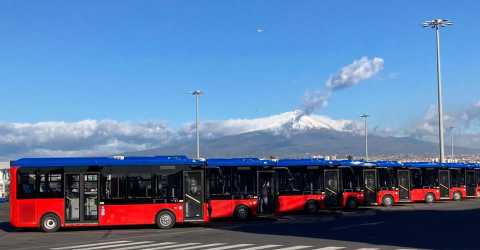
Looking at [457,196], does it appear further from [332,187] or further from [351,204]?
[332,187]

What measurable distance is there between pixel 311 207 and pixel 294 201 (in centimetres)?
106

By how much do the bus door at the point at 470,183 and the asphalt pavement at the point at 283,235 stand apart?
18.1 metres

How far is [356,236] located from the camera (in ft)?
68.5

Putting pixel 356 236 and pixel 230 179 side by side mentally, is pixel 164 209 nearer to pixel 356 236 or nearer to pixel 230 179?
pixel 230 179

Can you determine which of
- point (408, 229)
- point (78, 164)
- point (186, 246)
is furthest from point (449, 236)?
point (78, 164)

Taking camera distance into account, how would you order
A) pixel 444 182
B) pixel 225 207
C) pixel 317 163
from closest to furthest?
pixel 225 207
pixel 317 163
pixel 444 182

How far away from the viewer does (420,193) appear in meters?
42.8

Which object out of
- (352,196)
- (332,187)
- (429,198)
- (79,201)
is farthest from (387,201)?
(79,201)

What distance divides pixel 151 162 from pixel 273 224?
18.5ft

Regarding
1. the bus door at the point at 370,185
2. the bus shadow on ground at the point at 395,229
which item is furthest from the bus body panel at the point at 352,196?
Result: the bus shadow on ground at the point at 395,229

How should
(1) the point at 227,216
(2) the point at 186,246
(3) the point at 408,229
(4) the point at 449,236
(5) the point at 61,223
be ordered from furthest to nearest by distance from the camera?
(1) the point at 227,216
(5) the point at 61,223
(3) the point at 408,229
(4) the point at 449,236
(2) the point at 186,246

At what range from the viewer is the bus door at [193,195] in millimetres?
26094

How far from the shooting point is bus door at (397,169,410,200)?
133ft

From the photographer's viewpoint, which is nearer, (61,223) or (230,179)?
(61,223)
